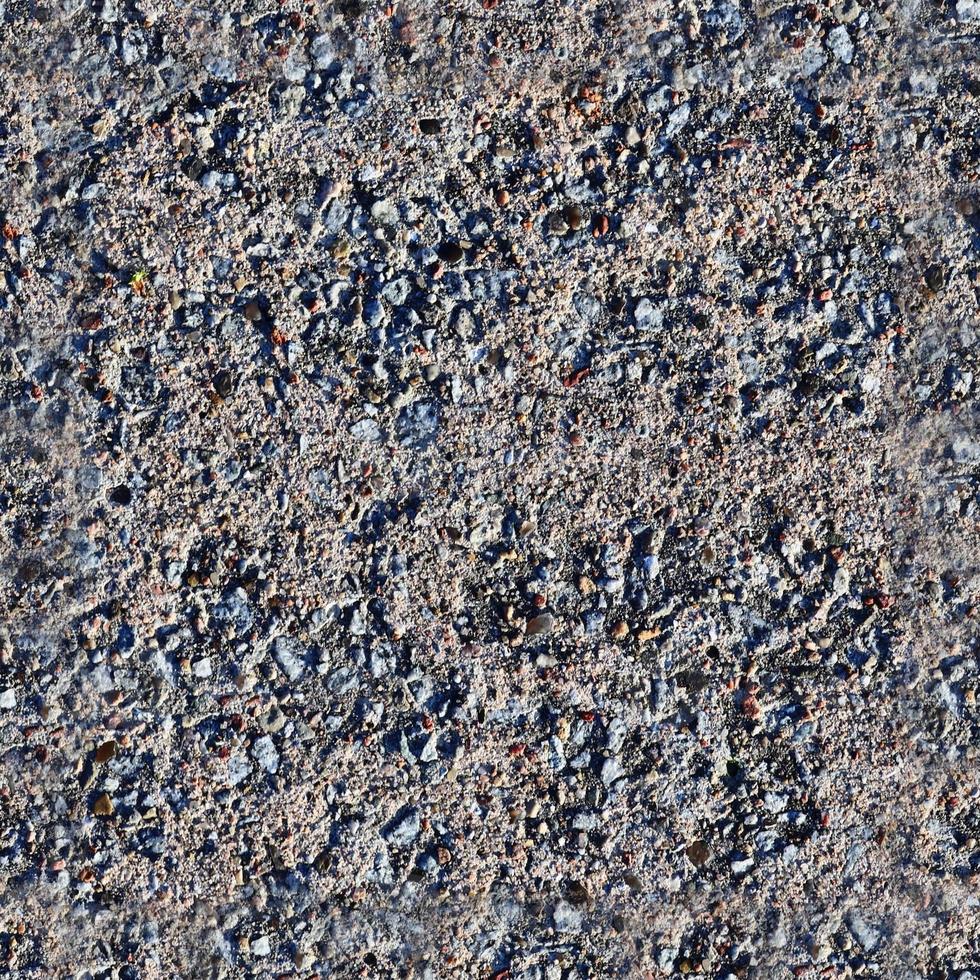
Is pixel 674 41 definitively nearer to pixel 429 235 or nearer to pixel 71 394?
pixel 429 235

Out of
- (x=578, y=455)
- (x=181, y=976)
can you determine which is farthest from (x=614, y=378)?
(x=181, y=976)

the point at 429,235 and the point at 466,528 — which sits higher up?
the point at 429,235

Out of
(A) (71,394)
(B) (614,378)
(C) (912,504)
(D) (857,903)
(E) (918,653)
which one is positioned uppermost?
(A) (71,394)

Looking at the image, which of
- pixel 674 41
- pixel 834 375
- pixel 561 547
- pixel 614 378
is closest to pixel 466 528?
pixel 561 547

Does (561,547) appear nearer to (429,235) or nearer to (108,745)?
(429,235)

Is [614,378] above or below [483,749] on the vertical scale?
above

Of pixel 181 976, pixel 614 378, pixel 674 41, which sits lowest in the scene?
pixel 181 976
